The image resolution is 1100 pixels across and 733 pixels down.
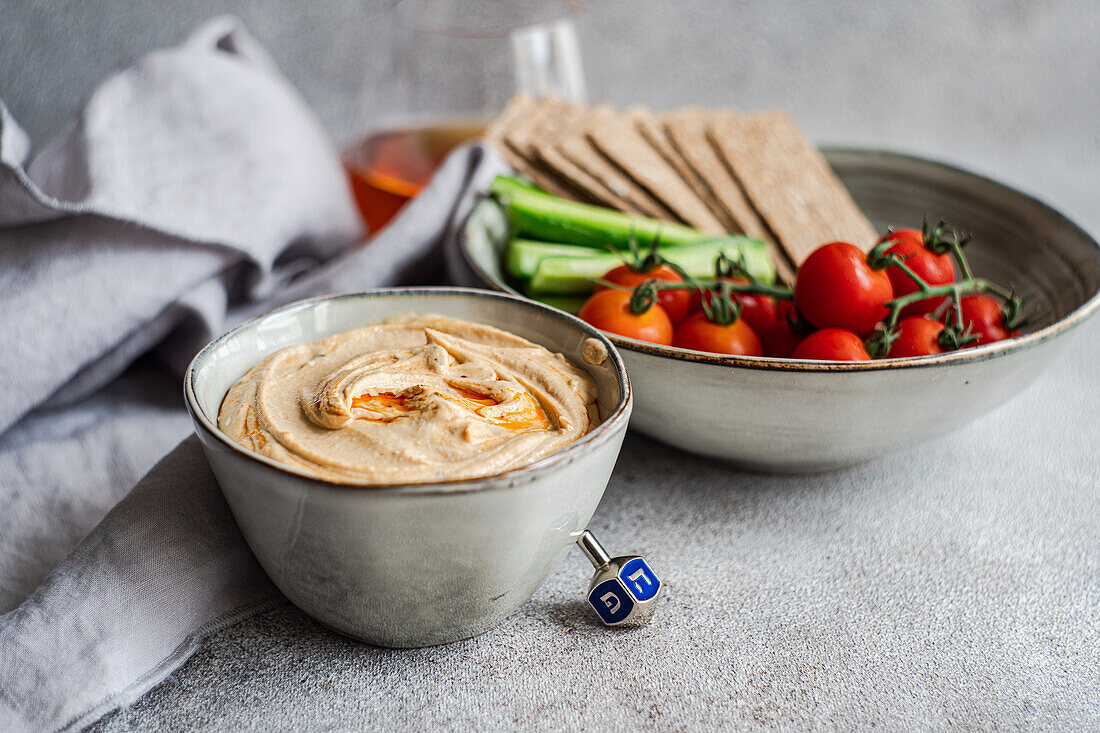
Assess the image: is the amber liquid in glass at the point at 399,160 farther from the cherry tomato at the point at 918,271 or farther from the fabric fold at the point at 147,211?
the cherry tomato at the point at 918,271

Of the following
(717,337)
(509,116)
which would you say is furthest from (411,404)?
(509,116)

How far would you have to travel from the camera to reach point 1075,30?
3025 millimetres

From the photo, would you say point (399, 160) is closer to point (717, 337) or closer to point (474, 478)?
point (717, 337)

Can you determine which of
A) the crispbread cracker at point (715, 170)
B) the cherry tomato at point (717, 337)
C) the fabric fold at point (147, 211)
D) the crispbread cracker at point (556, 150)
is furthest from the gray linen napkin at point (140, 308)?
the cherry tomato at point (717, 337)

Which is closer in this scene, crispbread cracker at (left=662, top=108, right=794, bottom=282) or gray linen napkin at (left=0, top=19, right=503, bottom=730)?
gray linen napkin at (left=0, top=19, right=503, bottom=730)

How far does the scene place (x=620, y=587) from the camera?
112cm

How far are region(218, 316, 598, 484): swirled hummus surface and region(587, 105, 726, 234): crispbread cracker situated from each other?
2.14 feet

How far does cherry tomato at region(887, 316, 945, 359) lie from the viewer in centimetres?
132

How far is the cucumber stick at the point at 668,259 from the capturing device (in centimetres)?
160

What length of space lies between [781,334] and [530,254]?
1.48ft

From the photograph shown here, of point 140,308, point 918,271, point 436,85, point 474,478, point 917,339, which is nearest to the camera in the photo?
point 474,478

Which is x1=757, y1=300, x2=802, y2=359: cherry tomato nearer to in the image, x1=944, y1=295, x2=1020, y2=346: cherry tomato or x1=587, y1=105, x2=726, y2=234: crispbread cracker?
x1=944, y1=295, x2=1020, y2=346: cherry tomato

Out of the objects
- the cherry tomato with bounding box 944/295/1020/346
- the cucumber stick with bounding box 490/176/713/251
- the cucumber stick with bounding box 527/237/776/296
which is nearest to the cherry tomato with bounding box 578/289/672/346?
the cucumber stick with bounding box 527/237/776/296

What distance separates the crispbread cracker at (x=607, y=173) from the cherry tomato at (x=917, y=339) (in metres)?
0.57
